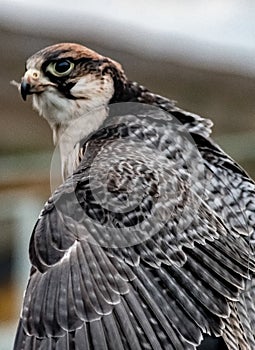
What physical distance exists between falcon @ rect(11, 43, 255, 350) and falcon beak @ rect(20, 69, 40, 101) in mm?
342

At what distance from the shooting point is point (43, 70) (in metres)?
5.30

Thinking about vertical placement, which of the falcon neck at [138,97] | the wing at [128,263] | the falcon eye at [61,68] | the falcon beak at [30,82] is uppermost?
the falcon eye at [61,68]

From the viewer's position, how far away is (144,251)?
179 inches

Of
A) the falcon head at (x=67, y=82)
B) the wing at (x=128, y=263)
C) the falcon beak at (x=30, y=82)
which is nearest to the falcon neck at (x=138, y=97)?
the falcon head at (x=67, y=82)

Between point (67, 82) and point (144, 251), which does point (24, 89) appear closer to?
point (67, 82)

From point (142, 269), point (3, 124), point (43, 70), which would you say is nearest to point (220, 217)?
point (142, 269)

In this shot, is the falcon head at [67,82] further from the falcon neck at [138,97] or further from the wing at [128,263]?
the wing at [128,263]

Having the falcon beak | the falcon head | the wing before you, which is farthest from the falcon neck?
the wing

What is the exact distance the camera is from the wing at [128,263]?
14.4ft

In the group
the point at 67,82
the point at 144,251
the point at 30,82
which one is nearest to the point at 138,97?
the point at 67,82

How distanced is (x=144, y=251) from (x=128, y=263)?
0.10 m

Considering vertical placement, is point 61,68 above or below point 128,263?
above

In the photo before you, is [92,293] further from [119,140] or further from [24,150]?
[24,150]

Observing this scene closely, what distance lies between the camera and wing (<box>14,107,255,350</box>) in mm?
4391
